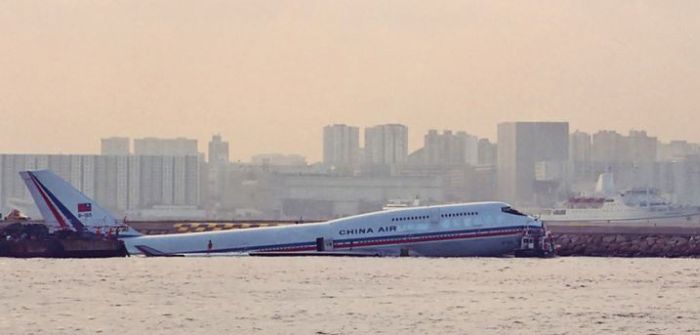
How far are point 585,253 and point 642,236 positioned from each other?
851 centimetres

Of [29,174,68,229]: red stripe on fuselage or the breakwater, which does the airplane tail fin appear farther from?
the breakwater

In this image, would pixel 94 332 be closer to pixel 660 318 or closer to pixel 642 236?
pixel 660 318

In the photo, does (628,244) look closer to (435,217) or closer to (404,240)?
(435,217)

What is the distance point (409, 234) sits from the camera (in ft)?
390

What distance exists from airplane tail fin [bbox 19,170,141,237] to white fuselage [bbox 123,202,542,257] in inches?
395

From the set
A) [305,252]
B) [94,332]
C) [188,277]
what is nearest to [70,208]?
[305,252]

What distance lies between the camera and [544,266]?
367 ft

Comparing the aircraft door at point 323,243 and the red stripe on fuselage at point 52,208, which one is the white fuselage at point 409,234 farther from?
the red stripe on fuselage at point 52,208

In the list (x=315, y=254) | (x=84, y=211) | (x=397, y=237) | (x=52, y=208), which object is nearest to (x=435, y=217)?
(x=397, y=237)

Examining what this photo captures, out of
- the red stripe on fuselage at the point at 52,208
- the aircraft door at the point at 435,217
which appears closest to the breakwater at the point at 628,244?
the aircraft door at the point at 435,217

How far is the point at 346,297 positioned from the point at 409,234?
1499 inches

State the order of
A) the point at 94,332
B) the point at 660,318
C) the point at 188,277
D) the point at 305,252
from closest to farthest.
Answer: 1. the point at 94,332
2. the point at 660,318
3. the point at 188,277
4. the point at 305,252

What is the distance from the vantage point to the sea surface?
220 ft

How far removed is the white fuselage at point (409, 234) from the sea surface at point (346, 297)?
2.75m
